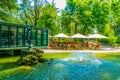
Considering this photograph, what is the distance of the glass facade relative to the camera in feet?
71.1

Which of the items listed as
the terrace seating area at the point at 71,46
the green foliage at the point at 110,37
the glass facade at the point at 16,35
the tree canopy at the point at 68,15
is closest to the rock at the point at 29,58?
the glass facade at the point at 16,35

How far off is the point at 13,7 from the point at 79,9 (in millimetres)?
17215

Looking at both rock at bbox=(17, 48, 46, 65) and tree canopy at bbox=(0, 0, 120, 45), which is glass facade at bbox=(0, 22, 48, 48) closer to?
rock at bbox=(17, 48, 46, 65)

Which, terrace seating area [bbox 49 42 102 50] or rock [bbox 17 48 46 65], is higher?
terrace seating area [bbox 49 42 102 50]

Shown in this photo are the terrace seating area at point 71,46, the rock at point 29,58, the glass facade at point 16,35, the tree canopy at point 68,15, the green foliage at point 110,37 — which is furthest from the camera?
the green foliage at point 110,37

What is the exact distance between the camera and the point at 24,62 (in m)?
17.3

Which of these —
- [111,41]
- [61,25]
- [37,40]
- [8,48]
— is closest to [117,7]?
[37,40]

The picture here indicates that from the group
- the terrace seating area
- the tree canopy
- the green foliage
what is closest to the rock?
the terrace seating area

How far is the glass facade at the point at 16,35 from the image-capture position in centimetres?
2166

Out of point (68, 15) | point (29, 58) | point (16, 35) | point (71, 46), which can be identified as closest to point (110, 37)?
point (68, 15)

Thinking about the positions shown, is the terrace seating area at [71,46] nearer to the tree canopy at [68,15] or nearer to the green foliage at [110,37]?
the tree canopy at [68,15]

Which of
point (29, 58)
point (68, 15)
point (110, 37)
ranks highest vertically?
point (68, 15)

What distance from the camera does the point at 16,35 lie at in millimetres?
23203

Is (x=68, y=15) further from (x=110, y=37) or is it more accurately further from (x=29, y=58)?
(x=29, y=58)
